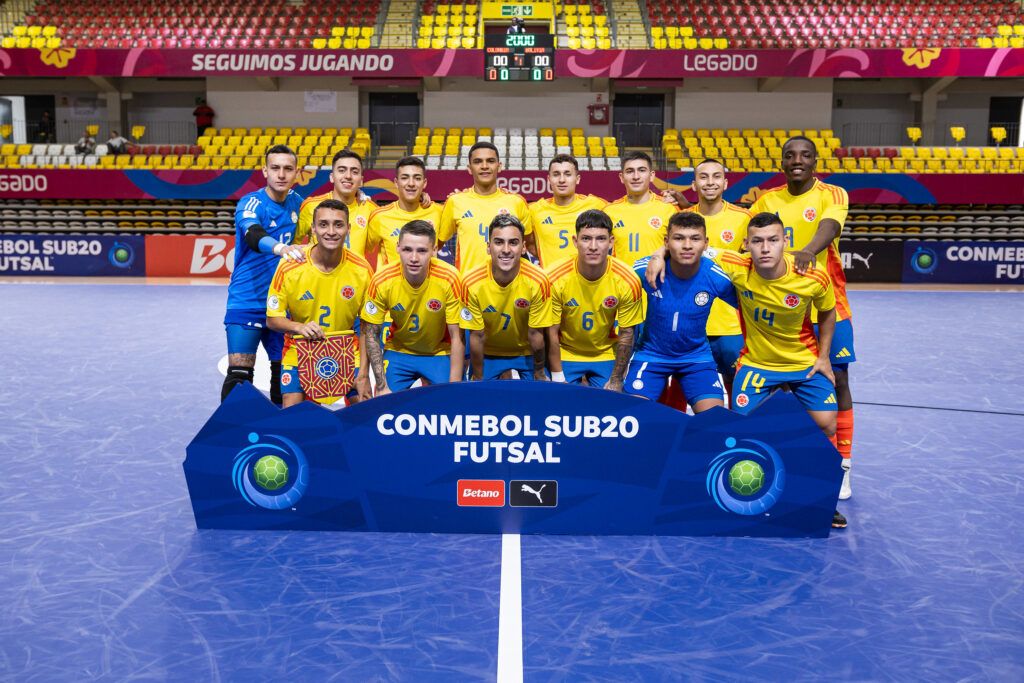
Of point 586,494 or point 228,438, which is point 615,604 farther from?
point 228,438

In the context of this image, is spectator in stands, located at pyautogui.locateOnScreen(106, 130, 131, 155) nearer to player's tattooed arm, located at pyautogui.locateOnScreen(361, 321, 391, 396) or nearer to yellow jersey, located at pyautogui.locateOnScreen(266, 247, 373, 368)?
yellow jersey, located at pyautogui.locateOnScreen(266, 247, 373, 368)

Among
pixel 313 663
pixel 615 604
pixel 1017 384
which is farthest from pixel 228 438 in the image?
pixel 1017 384

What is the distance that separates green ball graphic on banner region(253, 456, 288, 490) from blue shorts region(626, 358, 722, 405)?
202cm

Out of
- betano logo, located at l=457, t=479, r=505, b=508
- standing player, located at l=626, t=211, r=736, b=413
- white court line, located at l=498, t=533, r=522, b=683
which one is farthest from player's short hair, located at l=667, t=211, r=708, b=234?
white court line, located at l=498, t=533, r=522, b=683

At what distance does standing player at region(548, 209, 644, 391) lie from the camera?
Result: 16.7ft

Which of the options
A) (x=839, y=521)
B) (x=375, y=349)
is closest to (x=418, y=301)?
(x=375, y=349)

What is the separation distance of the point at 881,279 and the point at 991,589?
17202mm

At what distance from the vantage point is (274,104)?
24.6 m

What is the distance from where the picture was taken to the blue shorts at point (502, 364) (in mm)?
5625

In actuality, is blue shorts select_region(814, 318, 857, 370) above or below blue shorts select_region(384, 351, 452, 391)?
above

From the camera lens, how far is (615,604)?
3.80 meters

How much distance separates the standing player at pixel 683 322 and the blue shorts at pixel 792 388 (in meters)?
0.19

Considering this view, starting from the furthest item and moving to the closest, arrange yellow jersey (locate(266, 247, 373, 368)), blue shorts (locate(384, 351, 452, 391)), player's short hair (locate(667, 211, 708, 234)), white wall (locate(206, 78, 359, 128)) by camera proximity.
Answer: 1. white wall (locate(206, 78, 359, 128))
2. blue shorts (locate(384, 351, 452, 391))
3. yellow jersey (locate(266, 247, 373, 368))
4. player's short hair (locate(667, 211, 708, 234))

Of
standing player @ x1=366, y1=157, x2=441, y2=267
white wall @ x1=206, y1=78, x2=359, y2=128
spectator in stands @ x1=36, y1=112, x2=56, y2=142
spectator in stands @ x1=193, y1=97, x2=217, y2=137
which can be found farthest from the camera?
spectator in stands @ x1=36, y1=112, x2=56, y2=142
